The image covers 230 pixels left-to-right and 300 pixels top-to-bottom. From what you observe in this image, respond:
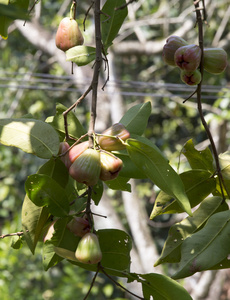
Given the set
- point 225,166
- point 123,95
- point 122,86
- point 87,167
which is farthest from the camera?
point 123,95

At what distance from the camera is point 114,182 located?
1.69 ft

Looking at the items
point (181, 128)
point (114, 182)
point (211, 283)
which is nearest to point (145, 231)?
point (211, 283)

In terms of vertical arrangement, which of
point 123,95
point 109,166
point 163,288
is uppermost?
point 109,166

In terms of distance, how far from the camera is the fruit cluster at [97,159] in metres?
0.37

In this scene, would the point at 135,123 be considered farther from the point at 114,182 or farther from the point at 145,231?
the point at 145,231

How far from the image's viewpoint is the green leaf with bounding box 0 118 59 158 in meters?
0.41

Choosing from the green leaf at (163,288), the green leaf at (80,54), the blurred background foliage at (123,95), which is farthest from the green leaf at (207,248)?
the blurred background foliage at (123,95)

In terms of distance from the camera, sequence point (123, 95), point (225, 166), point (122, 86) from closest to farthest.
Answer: point (225, 166), point (122, 86), point (123, 95)

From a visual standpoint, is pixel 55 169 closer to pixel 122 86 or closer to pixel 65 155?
pixel 65 155

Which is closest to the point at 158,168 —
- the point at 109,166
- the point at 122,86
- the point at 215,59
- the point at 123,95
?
the point at 109,166

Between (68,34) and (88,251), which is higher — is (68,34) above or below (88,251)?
above

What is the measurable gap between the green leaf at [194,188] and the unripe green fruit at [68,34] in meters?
0.21

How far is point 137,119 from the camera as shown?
1.58ft

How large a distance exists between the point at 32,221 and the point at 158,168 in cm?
14
